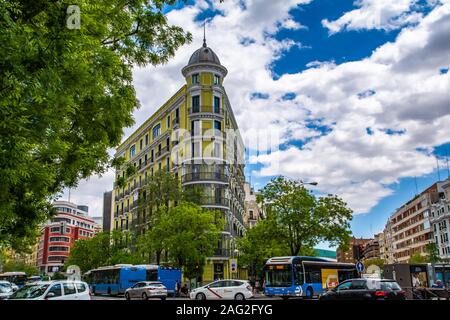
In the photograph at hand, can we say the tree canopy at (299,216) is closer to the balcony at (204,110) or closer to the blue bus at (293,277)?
the blue bus at (293,277)

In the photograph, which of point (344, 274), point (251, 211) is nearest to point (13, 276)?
point (251, 211)

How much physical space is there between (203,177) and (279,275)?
860 inches

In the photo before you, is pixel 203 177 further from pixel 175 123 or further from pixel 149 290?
pixel 149 290

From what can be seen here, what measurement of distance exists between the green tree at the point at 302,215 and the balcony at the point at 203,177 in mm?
10963

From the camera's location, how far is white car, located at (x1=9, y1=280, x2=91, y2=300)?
16.5 meters

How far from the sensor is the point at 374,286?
17656mm

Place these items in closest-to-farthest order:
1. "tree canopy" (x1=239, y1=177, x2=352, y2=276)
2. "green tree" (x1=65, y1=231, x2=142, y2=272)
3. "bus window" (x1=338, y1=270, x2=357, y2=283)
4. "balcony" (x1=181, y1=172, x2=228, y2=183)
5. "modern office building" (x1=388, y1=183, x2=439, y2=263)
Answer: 1. "bus window" (x1=338, y1=270, x2=357, y2=283)
2. "tree canopy" (x1=239, y1=177, x2=352, y2=276)
3. "balcony" (x1=181, y1=172, x2=228, y2=183)
4. "green tree" (x1=65, y1=231, x2=142, y2=272)
5. "modern office building" (x1=388, y1=183, x2=439, y2=263)

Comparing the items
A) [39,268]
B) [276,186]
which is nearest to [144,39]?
[276,186]

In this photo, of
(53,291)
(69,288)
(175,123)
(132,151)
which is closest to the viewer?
(53,291)

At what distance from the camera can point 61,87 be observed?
23.5 feet

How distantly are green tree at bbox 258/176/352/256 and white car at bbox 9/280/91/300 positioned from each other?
26544mm

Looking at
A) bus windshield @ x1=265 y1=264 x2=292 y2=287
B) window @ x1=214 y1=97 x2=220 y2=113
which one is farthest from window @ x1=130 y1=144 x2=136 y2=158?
bus windshield @ x1=265 y1=264 x2=292 y2=287

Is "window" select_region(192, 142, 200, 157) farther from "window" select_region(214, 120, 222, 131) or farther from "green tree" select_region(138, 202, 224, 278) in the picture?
"green tree" select_region(138, 202, 224, 278)
